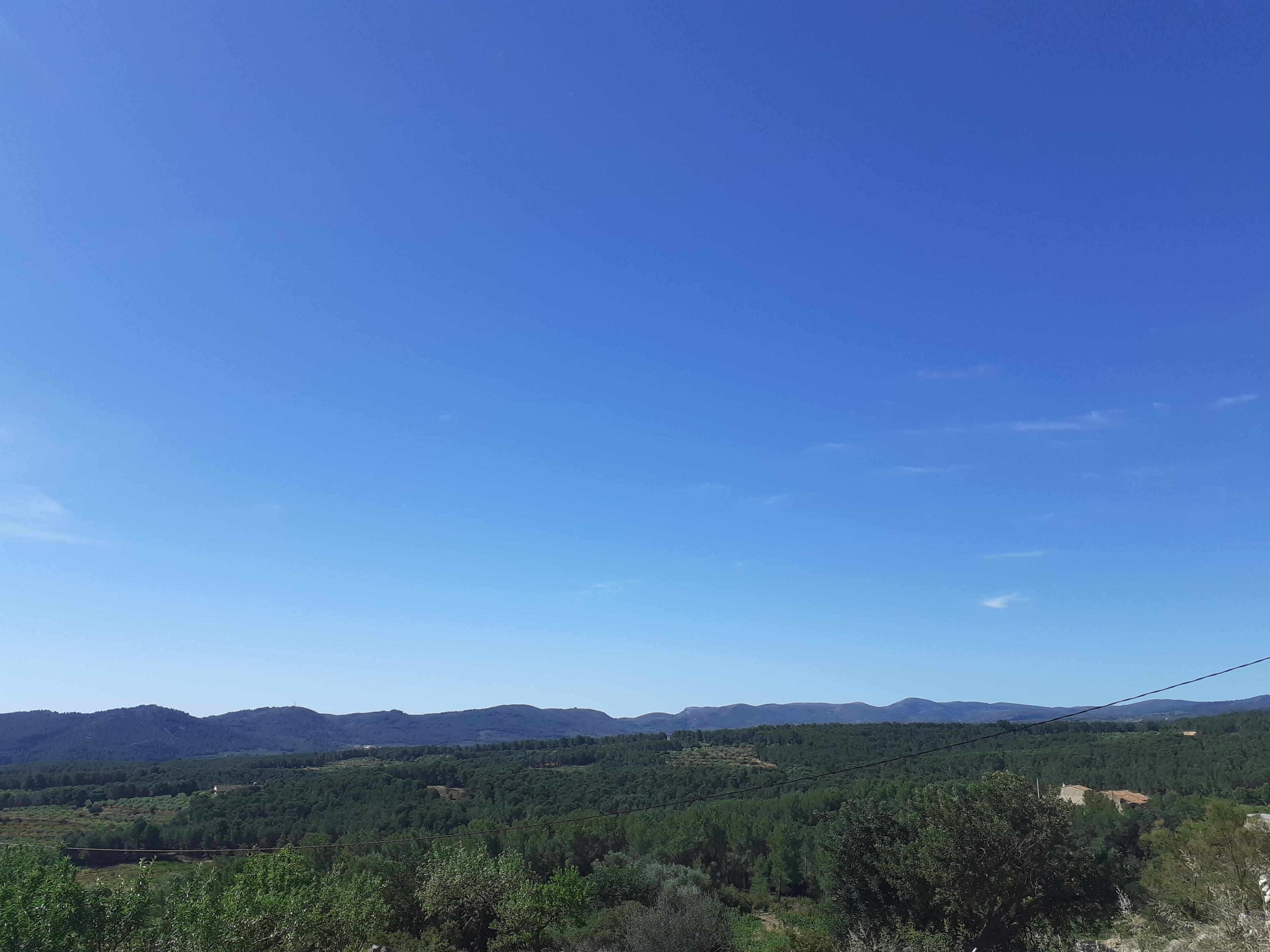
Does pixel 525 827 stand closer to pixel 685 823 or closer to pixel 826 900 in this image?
pixel 685 823

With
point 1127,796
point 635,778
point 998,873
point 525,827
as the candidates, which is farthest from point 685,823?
point 998,873

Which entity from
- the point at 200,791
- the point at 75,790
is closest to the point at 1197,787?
the point at 200,791

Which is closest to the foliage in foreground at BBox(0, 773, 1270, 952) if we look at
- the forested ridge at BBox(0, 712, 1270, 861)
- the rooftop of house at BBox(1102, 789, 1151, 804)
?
the rooftop of house at BBox(1102, 789, 1151, 804)

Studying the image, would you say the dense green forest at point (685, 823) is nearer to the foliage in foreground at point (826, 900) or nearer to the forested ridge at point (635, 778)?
the foliage in foreground at point (826, 900)

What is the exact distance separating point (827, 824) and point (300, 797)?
275ft

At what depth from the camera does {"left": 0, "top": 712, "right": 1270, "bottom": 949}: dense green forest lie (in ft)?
102

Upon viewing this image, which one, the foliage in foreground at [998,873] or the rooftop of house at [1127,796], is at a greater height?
the foliage in foreground at [998,873]

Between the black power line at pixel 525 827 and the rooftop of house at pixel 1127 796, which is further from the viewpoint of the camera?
the rooftop of house at pixel 1127 796

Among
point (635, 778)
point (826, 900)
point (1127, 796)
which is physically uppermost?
point (826, 900)

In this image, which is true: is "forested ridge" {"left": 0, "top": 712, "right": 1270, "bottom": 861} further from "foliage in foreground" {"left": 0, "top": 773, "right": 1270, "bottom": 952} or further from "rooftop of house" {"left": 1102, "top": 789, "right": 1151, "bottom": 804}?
"foliage in foreground" {"left": 0, "top": 773, "right": 1270, "bottom": 952}

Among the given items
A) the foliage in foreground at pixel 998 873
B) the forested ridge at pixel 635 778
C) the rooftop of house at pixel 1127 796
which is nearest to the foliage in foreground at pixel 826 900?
the foliage in foreground at pixel 998 873

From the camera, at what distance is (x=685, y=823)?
73312 millimetres

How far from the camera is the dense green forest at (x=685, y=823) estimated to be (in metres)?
31.1

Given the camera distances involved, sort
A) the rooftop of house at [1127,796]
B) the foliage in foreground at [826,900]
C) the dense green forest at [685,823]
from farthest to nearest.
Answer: the rooftop of house at [1127,796], the dense green forest at [685,823], the foliage in foreground at [826,900]
